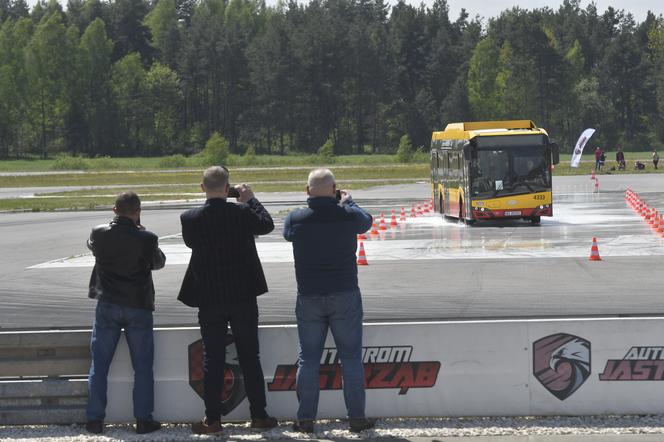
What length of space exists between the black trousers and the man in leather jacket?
469 millimetres

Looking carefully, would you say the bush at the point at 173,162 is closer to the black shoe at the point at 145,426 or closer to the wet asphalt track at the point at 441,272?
the wet asphalt track at the point at 441,272

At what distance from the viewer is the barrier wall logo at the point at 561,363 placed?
350 inches

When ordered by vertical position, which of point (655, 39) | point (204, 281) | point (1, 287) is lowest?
point (1, 287)

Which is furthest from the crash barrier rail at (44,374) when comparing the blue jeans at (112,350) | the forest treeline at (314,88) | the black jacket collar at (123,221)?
the forest treeline at (314,88)

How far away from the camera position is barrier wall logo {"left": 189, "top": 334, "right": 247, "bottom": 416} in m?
8.99

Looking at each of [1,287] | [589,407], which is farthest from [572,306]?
[1,287]

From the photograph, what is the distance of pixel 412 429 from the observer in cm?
862

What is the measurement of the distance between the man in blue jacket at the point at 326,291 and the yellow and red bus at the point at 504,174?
24752mm

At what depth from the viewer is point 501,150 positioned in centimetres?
3359

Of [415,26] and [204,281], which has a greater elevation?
[415,26]

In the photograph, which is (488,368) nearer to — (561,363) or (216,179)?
(561,363)

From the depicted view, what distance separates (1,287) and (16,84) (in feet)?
434

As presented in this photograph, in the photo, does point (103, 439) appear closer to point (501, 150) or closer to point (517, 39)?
point (501, 150)

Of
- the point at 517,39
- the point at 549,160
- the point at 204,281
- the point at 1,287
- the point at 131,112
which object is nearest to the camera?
the point at 204,281
